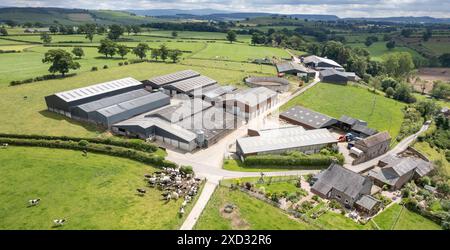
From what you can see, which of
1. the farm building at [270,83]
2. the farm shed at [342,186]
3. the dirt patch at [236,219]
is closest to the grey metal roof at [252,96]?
the farm building at [270,83]

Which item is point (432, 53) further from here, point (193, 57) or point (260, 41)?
point (193, 57)

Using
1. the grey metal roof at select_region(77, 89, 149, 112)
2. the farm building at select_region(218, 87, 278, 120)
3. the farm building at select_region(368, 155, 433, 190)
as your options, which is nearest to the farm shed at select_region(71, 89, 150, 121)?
the grey metal roof at select_region(77, 89, 149, 112)

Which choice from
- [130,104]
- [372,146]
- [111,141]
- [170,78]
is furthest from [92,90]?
[372,146]

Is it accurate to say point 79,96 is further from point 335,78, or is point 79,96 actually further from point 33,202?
point 335,78

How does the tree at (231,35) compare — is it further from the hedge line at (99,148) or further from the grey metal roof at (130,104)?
the hedge line at (99,148)

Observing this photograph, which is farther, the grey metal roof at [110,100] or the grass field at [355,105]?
the grass field at [355,105]
